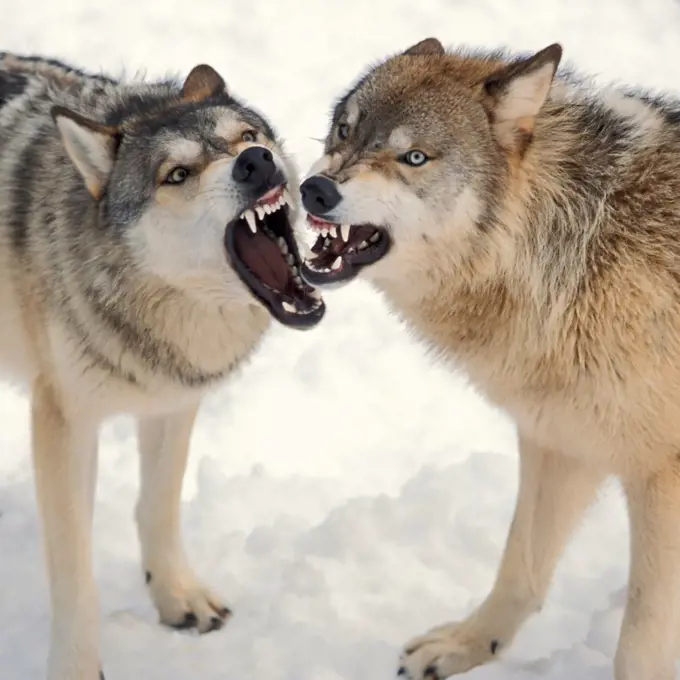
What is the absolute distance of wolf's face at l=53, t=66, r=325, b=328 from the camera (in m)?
3.05

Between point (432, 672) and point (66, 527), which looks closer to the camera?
point (66, 527)

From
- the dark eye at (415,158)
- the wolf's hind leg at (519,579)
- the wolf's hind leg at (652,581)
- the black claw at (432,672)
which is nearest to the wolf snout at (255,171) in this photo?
the dark eye at (415,158)

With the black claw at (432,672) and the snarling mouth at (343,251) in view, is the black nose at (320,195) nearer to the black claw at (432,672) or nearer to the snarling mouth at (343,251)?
the snarling mouth at (343,251)

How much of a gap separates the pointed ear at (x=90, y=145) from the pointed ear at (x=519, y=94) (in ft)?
4.36

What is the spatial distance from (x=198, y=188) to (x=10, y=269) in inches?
37.9

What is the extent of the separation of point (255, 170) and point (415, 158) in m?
0.54

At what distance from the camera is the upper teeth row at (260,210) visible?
10.1 ft

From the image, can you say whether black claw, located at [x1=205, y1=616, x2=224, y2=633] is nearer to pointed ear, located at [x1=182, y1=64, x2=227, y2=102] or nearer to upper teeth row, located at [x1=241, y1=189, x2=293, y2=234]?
upper teeth row, located at [x1=241, y1=189, x2=293, y2=234]

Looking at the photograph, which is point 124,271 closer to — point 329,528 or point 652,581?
point 329,528

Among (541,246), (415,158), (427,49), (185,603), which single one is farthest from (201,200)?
(185,603)

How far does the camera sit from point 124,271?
130 inches

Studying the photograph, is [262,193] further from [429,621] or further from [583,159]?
[429,621]

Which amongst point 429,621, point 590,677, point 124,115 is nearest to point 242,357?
point 124,115

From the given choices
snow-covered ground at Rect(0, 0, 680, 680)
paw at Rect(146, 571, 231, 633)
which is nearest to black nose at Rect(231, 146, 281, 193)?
snow-covered ground at Rect(0, 0, 680, 680)
